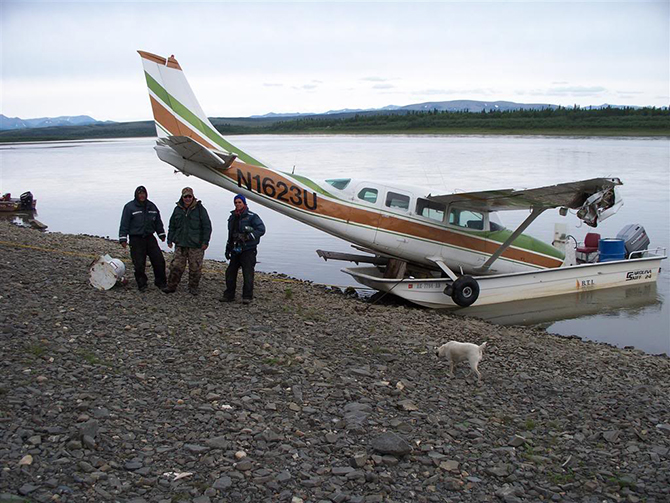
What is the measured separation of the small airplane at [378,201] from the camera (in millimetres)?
11820

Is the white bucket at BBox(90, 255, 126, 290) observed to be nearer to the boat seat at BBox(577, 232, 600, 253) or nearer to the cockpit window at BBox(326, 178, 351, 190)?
the cockpit window at BBox(326, 178, 351, 190)

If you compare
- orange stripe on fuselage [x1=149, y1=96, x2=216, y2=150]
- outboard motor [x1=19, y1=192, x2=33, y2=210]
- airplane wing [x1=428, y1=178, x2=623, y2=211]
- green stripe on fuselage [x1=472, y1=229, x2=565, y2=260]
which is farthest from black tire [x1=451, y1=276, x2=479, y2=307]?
outboard motor [x1=19, y1=192, x2=33, y2=210]

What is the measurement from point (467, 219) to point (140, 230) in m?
6.57

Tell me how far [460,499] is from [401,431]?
104cm

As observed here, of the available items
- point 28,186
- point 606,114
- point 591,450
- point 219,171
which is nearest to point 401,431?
point 591,450

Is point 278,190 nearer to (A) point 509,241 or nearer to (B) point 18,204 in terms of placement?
(A) point 509,241

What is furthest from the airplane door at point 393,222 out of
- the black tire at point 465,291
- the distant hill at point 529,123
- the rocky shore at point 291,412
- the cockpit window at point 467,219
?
the distant hill at point 529,123

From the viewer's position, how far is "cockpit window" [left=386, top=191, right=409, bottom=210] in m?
12.4

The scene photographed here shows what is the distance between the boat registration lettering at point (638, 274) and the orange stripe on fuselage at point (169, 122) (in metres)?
10.4

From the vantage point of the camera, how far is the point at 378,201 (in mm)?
12352

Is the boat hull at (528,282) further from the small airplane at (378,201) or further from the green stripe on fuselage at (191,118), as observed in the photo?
the green stripe on fuselage at (191,118)

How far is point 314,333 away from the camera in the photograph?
8.67 meters

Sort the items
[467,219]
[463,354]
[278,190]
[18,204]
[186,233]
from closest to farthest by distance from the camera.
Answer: [463,354] → [186,233] → [278,190] → [467,219] → [18,204]

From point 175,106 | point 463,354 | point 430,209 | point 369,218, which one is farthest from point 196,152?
point 463,354
